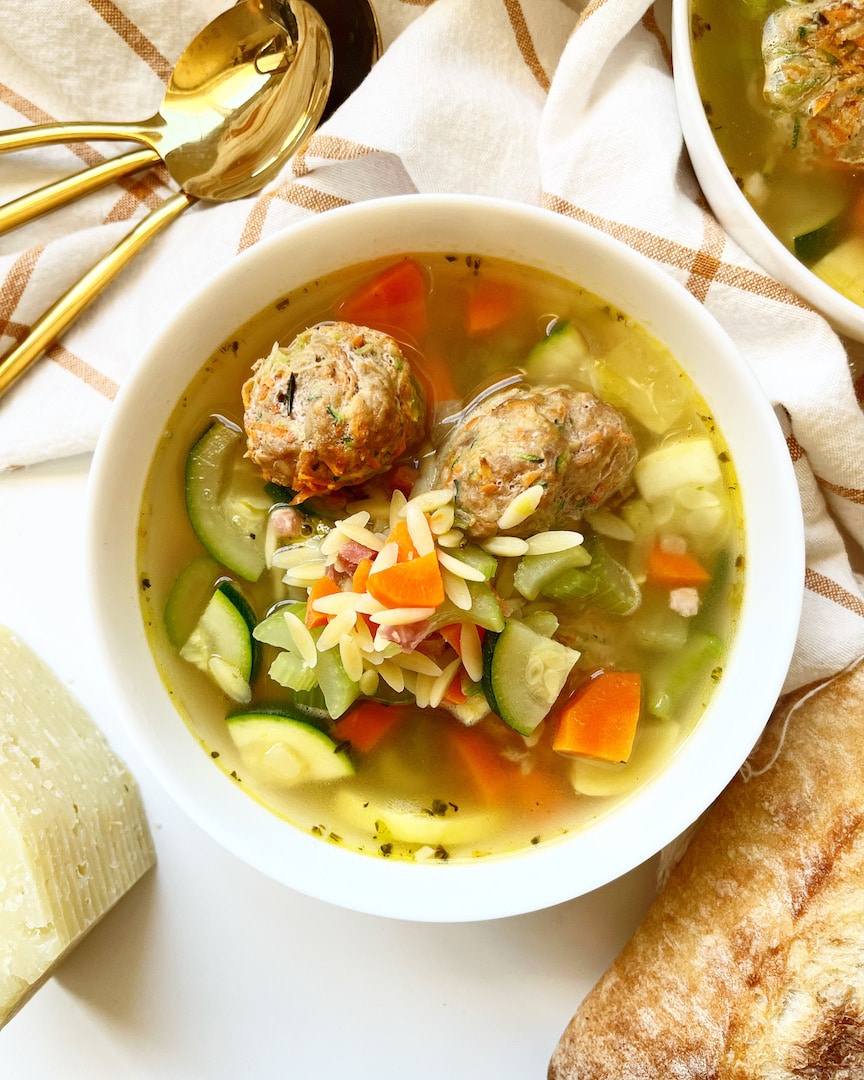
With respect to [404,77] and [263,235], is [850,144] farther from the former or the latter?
[263,235]

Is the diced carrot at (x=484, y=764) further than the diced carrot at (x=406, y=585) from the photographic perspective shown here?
Yes

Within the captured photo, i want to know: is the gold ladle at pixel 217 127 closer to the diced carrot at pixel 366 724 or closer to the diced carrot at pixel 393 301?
the diced carrot at pixel 393 301

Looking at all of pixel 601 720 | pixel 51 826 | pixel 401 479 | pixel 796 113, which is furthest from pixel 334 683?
pixel 796 113

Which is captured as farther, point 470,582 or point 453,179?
point 453,179

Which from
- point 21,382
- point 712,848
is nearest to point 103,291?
point 21,382

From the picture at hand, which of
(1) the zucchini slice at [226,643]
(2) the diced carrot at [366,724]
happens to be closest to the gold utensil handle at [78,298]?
(1) the zucchini slice at [226,643]

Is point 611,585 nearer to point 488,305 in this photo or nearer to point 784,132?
point 488,305
